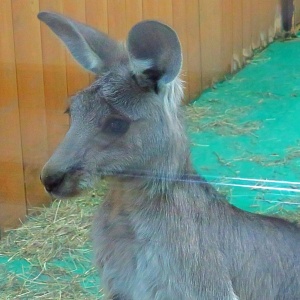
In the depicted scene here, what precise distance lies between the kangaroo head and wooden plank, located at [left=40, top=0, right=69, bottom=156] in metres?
0.62

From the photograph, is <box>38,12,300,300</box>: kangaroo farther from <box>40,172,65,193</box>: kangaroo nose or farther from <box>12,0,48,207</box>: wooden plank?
<box>12,0,48,207</box>: wooden plank

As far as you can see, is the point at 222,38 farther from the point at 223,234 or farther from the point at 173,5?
the point at 223,234

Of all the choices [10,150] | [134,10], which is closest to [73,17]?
[134,10]

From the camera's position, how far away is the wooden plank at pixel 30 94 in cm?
298

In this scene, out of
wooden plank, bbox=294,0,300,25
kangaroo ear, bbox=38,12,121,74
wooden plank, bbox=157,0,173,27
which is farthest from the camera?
wooden plank, bbox=294,0,300,25

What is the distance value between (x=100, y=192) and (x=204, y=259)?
1.03 feet

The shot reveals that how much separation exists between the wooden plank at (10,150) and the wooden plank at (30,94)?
0.02 meters

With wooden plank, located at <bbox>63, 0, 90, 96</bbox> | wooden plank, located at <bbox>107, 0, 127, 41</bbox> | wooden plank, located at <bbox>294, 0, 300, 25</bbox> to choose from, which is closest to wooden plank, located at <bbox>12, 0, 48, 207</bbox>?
wooden plank, located at <bbox>63, 0, 90, 96</bbox>

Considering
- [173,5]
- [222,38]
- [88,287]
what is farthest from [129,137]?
[222,38]

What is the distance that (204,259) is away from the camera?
214 cm

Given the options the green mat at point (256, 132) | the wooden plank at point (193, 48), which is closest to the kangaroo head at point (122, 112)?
the green mat at point (256, 132)

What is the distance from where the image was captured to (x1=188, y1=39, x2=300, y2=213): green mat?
2488mm

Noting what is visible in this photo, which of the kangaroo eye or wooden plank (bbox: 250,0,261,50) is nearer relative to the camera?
the kangaroo eye

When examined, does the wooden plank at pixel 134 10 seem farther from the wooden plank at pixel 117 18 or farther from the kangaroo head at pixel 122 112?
the kangaroo head at pixel 122 112
